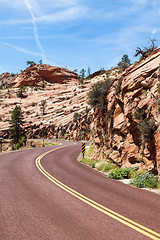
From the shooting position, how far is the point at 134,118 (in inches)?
444

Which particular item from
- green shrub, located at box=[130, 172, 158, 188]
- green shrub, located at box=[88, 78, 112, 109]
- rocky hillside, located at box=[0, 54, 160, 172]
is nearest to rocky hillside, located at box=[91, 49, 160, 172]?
rocky hillside, located at box=[0, 54, 160, 172]

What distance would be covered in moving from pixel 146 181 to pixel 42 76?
137 metres

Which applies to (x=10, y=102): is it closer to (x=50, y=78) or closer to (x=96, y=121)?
(x=50, y=78)

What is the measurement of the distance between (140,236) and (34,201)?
3.50m

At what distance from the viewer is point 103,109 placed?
16359mm

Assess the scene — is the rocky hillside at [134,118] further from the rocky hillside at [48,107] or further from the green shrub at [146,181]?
the rocky hillside at [48,107]

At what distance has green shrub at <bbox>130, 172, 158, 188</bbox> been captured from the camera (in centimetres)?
828

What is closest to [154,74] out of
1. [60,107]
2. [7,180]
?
[7,180]

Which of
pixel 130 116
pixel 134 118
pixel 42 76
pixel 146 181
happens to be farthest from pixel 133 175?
pixel 42 76

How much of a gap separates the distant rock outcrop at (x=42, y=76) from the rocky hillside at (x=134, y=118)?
399 feet

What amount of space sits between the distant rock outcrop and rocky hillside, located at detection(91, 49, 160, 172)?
399ft

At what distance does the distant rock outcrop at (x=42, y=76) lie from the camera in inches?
5177

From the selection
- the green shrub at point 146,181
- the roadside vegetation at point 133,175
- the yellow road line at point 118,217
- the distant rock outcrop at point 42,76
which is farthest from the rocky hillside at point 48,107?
the yellow road line at point 118,217

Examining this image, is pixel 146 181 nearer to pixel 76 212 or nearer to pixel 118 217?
pixel 118 217
